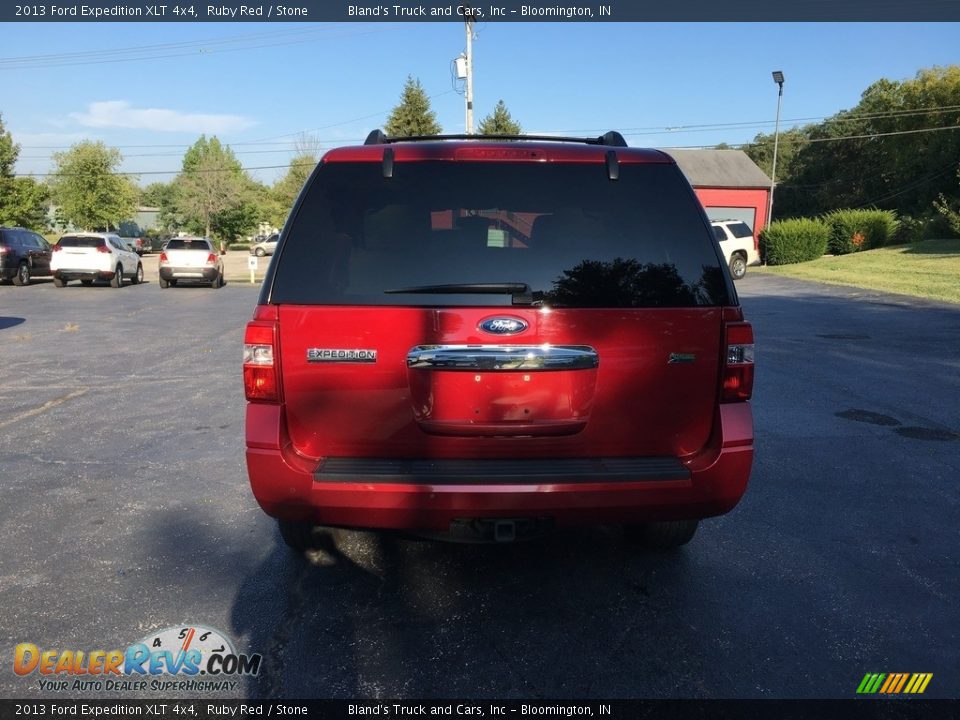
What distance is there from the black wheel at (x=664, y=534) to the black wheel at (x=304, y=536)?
1.62 meters

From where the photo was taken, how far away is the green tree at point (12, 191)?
43750mm

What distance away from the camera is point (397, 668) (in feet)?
9.25

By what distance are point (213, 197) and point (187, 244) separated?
53.2 m

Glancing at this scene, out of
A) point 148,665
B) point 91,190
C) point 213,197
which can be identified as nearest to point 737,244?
point 148,665

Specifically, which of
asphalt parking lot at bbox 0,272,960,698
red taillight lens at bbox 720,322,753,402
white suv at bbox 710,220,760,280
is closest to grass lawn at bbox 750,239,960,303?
white suv at bbox 710,220,760,280

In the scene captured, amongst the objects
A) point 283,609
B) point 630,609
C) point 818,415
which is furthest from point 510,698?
point 818,415

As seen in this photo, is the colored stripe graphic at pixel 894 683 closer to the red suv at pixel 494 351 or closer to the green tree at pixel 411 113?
the red suv at pixel 494 351

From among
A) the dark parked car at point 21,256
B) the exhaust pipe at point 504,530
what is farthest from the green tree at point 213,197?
the exhaust pipe at point 504,530

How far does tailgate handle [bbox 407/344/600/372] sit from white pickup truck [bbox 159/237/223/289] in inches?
874

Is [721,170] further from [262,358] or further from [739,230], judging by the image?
[262,358]

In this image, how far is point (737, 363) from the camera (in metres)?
3.08

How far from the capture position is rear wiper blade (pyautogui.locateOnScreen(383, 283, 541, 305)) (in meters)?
2.92

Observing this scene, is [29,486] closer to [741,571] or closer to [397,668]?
[397,668]

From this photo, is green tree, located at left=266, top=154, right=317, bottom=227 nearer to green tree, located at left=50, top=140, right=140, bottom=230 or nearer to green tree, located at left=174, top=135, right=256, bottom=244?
green tree, located at left=174, top=135, right=256, bottom=244
